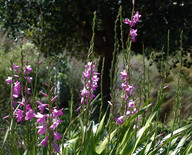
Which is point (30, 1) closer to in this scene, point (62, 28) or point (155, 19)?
point (62, 28)

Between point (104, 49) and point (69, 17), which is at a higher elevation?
point (69, 17)

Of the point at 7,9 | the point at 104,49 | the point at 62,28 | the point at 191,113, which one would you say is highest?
the point at 7,9

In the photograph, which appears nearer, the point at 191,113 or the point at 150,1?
the point at 150,1

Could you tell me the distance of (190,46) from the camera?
140 inches

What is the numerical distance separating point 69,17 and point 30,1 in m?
0.58

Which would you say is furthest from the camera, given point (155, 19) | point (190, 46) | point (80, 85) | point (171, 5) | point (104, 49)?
point (80, 85)

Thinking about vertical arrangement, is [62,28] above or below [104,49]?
above

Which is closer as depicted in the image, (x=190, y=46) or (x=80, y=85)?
(x=190, y=46)

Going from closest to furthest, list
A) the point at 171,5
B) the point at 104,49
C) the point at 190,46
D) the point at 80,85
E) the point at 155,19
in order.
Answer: the point at 155,19 < the point at 171,5 < the point at 190,46 < the point at 104,49 < the point at 80,85

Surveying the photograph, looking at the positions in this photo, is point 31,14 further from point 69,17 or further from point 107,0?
point 107,0

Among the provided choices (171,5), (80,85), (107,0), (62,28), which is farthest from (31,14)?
(80,85)

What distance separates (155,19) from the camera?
303cm

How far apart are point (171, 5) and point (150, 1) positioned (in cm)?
29

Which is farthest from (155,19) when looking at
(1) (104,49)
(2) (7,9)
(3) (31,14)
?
(2) (7,9)
